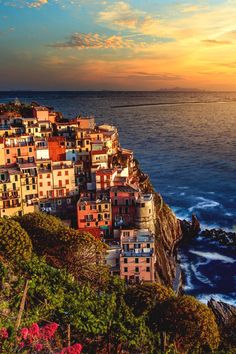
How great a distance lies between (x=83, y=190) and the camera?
55.6m

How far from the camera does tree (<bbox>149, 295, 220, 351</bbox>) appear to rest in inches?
908

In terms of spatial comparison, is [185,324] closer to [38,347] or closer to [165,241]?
[38,347]

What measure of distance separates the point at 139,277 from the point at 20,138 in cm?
2645

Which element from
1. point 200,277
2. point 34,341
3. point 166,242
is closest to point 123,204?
point 166,242

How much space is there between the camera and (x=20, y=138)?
56.9 metres

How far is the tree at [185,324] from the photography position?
2306 cm

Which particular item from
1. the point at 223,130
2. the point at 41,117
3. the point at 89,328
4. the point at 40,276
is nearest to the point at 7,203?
the point at 41,117

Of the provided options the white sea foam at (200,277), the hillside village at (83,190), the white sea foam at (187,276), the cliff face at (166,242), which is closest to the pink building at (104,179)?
the hillside village at (83,190)

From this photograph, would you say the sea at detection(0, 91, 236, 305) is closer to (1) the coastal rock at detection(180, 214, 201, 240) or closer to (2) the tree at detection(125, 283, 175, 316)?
(1) the coastal rock at detection(180, 214, 201, 240)

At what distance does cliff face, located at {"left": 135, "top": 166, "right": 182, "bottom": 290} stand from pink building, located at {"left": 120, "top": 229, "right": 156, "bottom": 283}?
9.84 ft

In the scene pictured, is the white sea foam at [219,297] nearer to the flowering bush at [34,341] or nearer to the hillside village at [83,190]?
the hillside village at [83,190]

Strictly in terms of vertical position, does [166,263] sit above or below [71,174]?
below

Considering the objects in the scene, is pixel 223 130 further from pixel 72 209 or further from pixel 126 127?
pixel 72 209

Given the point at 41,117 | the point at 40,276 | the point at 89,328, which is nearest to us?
the point at 89,328
